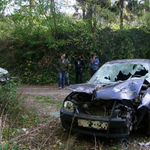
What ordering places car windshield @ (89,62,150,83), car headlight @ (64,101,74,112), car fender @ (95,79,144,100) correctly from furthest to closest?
car windshield @ (89,62,150,83), car headlight @ (64,101,74,112), car fender @ (95,79,144,100)

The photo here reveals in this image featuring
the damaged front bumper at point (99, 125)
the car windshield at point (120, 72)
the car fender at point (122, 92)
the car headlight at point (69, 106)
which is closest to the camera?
the damaged front bumper at point (99, 125)

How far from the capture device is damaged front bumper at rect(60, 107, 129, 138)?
9.43ft

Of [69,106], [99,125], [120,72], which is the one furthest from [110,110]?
[120,72]

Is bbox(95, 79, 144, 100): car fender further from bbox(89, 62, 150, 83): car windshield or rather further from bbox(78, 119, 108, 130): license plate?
bbox(89, 62, 150, 83): car windshield

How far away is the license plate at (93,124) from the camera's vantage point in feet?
9.67

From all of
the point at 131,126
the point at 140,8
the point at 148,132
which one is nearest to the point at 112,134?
the point at 131,126

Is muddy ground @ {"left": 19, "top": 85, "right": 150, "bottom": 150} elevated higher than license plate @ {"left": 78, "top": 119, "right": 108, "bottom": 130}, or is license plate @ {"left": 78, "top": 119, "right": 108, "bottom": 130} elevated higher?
license plate @ {"left": 78, "top": 119, "right": 108, "bottom": 130}

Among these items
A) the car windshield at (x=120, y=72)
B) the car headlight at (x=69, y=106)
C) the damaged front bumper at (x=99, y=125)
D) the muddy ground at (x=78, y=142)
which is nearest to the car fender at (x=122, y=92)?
the damaged front bumper at (x=99, y=125)

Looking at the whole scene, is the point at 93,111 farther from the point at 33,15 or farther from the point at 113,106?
the point at 33,15

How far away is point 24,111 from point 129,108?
2906 mm

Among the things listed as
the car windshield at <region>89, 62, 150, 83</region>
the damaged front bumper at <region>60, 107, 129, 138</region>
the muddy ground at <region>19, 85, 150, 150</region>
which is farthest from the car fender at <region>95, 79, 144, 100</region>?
the car windshield at <region>89, 62, 150, 83</region>

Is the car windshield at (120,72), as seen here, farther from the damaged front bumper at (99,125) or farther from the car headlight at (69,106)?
the damaged front bumper at (99,125)

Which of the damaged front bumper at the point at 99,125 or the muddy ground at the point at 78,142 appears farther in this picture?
the muddy ground at the point at 78,142

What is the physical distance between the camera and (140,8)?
1709 centimetres
